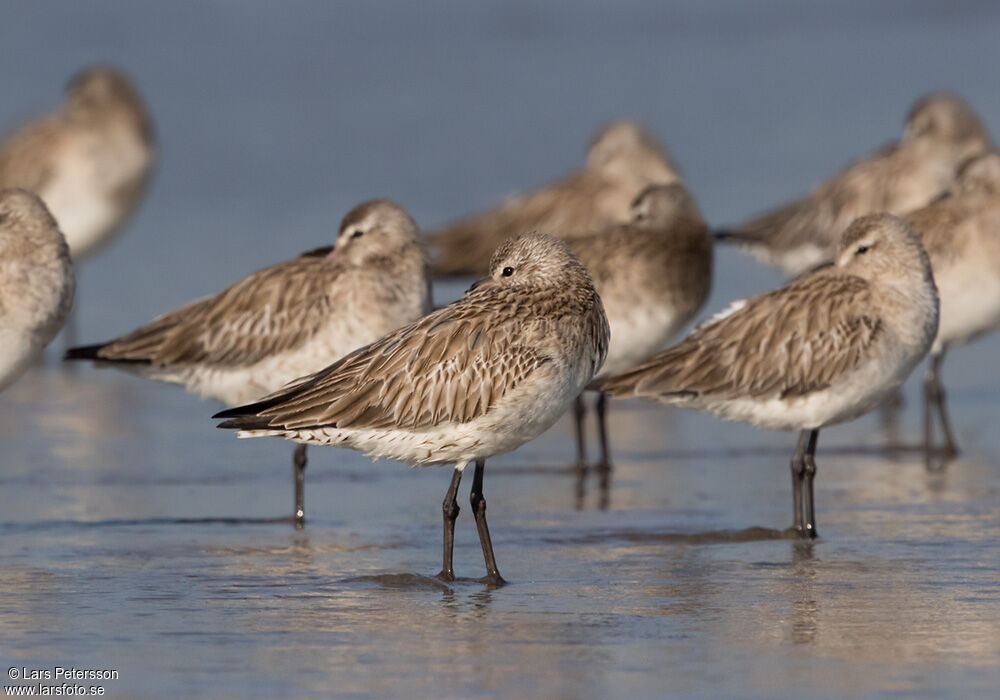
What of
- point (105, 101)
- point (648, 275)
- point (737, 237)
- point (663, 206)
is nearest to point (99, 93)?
point (105, 101)

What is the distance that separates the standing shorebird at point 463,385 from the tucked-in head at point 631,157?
669cm

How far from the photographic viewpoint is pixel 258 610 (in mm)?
6801

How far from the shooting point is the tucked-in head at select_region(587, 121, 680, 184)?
14289 millimetres

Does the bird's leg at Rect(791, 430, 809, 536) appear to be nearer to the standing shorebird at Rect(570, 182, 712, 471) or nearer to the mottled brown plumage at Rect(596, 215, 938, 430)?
the mottled brown plumage at Rect(596, 215, 938, 430)

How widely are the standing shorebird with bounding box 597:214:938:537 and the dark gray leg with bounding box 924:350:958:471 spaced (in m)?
1.65

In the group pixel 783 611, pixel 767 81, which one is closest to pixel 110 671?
pixel 783 611

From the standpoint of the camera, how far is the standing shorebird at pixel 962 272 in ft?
36.9

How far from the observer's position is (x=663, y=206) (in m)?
11.5

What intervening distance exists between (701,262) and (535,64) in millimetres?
12935

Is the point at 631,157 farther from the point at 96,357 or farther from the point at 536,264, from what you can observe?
the point at 536,264

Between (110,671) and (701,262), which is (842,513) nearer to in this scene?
(701,262)

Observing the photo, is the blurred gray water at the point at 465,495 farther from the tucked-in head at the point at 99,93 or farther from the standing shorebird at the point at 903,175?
the tucked-in head at the point at 99,93

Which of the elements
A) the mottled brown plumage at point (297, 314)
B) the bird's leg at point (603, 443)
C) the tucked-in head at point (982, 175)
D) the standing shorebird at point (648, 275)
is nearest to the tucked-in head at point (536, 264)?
the mottled brown plumage at point (297, 314)

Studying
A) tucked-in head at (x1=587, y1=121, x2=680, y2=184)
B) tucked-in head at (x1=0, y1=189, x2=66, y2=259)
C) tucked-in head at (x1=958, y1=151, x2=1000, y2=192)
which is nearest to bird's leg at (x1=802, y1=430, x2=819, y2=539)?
tucked-in head at (x1=958, y1=151, x2=1000, y2=192)
